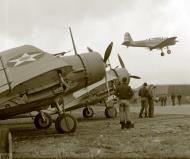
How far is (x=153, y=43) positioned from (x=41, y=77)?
51.3 meters

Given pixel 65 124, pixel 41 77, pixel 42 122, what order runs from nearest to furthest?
pixel 41 77 < pixel 65 124 < pixel 42 122

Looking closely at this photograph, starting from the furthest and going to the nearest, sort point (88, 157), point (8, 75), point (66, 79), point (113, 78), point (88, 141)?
point (113, 78)
point (66, 79)
point (8, 75)
point (88, 141)
point (88, 157)

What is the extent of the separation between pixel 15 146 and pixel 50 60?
2505mm

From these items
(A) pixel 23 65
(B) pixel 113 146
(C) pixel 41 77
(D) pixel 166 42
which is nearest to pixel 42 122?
(C) pixel 41 77

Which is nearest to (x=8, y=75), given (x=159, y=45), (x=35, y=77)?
(x=35, y=77)

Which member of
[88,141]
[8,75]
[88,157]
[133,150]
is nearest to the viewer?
[88,157]

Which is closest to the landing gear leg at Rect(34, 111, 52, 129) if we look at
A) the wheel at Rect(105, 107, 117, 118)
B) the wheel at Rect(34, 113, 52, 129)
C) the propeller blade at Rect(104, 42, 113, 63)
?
the wheel at Rect(34, 113, 52, 129)

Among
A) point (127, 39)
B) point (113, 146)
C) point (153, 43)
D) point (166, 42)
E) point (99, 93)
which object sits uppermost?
point (127, 39)

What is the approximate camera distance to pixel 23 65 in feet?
31.9

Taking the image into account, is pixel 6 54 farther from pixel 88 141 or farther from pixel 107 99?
pixel 107 99

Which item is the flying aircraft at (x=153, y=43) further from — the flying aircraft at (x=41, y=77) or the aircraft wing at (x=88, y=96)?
the flying aircraft at (x=41, y=77)

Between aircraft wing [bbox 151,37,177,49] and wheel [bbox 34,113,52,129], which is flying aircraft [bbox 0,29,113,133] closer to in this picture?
wheel [bbox 34,113,52,129]

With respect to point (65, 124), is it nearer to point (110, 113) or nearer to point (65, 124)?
point (65, 124)

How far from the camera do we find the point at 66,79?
11.0 metres
